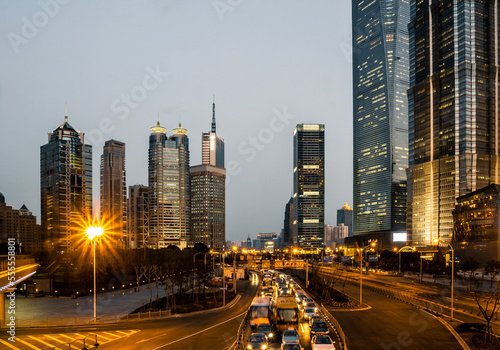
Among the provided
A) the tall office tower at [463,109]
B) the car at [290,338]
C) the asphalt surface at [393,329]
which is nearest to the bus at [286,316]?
the asphalt surface at [393,329]

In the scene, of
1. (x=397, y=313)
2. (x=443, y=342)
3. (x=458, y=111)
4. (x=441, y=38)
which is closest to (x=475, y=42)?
(x=441, y=38)

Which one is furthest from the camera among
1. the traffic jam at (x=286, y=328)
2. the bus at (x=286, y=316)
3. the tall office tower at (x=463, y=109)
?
the tall office tower at (x=463, y=109)

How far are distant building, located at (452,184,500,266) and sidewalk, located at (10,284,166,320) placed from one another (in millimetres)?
109051

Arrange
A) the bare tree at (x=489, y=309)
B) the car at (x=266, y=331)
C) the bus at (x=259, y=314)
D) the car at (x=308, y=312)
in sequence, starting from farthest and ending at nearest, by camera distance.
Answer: the car at (x=308, y=312), the bus at (x=259, y=314), the car at (x=266, y=331), the bare tree at (x=489, y=309)

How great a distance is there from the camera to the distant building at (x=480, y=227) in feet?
428

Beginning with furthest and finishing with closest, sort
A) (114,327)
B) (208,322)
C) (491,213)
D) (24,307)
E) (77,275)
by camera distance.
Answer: (491,213)
(77,275)
(24,307)
(208,322)
(114,327)

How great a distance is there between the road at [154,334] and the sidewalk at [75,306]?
1012cm

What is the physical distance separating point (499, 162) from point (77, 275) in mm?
177844

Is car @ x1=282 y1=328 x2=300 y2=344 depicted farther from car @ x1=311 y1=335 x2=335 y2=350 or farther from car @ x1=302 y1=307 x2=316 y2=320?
car @ x1=302 y1=307 x2=316 y2=320

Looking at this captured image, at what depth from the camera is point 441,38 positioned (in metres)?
191

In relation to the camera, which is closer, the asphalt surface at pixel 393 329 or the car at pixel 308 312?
the asphalt surface at pixel 393 329

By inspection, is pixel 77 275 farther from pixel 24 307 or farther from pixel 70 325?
pixel 70 325

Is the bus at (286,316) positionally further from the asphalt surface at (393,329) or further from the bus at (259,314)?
the asphalt surface at (393,329)

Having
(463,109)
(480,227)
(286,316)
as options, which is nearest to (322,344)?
(286,316)
